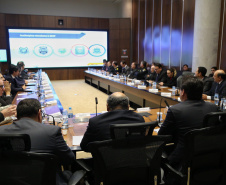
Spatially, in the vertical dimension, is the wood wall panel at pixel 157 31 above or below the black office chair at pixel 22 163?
above

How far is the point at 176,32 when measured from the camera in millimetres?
8328

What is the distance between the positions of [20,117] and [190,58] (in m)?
7.12

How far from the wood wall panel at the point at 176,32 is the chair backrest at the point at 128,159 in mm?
7393

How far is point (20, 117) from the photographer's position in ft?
4.92

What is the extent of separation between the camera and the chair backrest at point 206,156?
1.47 m

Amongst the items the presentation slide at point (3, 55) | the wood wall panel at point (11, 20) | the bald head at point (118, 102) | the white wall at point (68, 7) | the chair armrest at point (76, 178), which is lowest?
the chair armrest at point (76, 178)

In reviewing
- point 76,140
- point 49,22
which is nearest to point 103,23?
point 49,22

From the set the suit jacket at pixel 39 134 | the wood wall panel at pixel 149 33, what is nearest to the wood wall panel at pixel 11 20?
the wood wall panel at pixel 149 33

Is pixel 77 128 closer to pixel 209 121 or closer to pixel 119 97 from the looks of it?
pixel 119 97

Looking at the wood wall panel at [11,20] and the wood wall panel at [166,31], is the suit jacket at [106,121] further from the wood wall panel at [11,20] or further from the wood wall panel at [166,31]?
the wood wall panel at [11,20]

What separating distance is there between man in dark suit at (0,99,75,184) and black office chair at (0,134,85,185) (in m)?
0.20

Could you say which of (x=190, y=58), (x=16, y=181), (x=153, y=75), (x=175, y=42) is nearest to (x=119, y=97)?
(x=16, y=181)

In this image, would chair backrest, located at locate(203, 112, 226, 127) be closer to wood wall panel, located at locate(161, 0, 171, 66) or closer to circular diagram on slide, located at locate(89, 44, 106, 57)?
wood wall panel, located at locate(161, 0, 171, 66)

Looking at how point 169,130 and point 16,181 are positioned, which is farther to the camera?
point 169,130
